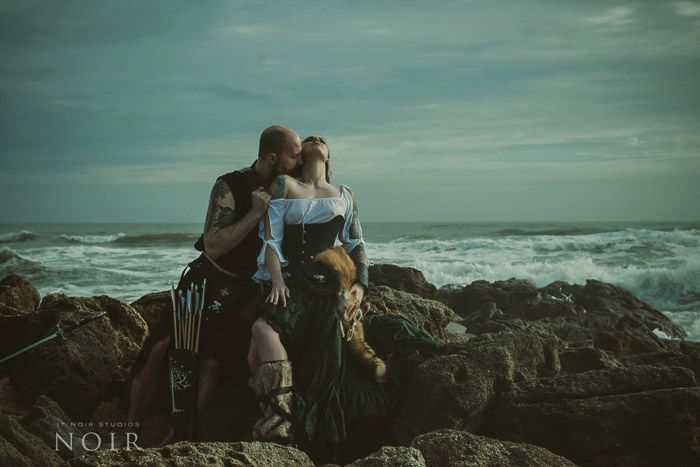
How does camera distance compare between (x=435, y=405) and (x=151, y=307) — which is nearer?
(x=435, y=405)

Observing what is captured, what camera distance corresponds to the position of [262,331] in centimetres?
393

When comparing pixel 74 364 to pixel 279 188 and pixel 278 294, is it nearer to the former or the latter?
pixel 278 294

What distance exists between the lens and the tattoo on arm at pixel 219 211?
14.1ft

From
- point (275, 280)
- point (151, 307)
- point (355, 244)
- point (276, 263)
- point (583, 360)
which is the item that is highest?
point (355, 244)

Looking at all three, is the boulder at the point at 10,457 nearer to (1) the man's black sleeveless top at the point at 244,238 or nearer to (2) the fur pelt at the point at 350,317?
(1) the man's black sleeveless top at the point at 244,238

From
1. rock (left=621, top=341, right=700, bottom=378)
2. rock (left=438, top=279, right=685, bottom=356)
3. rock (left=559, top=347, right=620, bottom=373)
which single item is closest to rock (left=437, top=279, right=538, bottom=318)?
rock (left=438, top=279, right=685, bottom=356)

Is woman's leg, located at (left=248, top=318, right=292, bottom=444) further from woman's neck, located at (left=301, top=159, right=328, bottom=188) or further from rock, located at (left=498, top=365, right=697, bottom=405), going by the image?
rock, located at (left=498, top=365, right=697, bottom=405)

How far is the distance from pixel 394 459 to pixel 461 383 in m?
1.20

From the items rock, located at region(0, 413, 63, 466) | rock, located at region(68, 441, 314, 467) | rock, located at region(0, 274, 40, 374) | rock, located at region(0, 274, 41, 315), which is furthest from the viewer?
rock, located at region(0, 274, 41, 315)

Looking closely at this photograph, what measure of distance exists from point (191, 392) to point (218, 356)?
0.31 metres

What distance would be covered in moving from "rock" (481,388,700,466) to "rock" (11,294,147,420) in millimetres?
3170

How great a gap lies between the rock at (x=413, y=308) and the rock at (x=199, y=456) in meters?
2.50

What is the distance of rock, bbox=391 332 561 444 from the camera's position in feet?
12.5

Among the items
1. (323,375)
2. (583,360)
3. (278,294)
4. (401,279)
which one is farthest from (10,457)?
(401,279)
